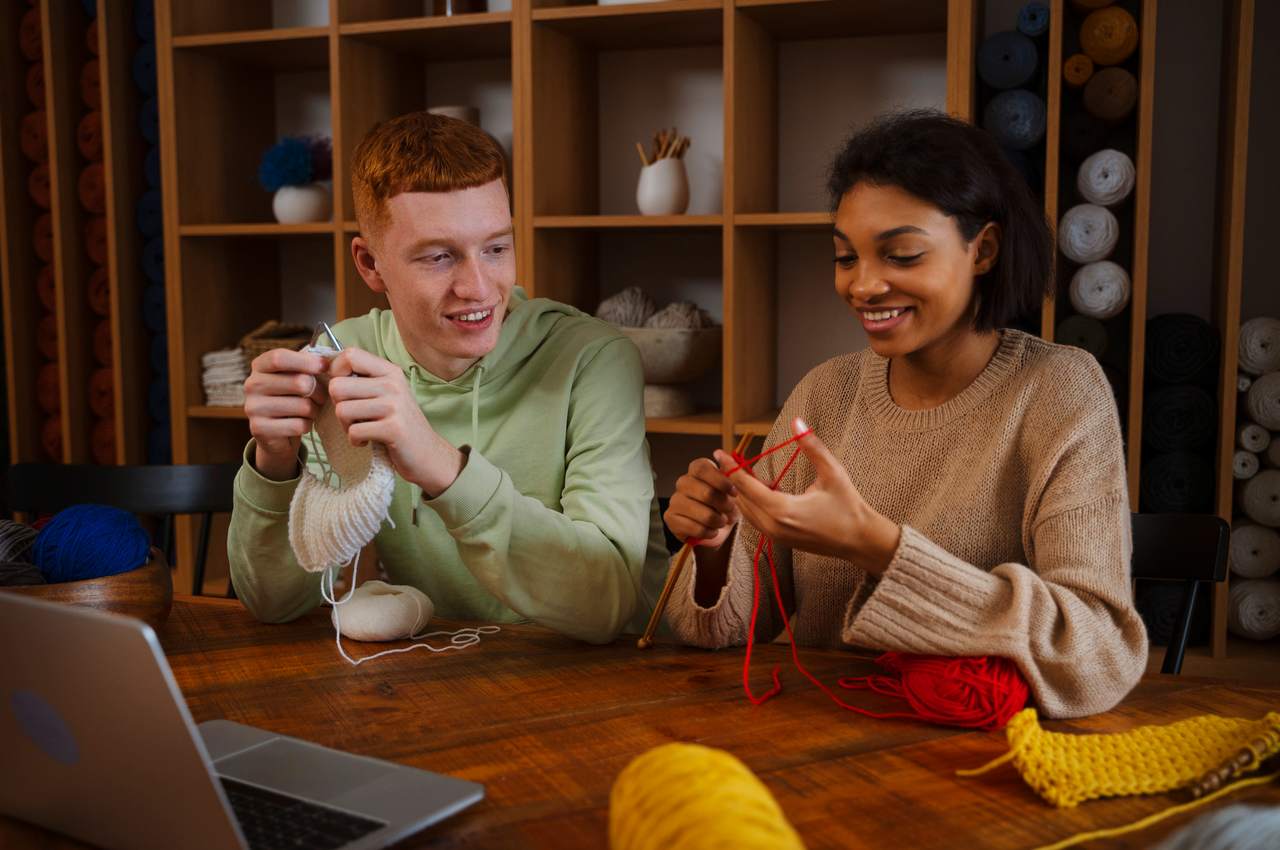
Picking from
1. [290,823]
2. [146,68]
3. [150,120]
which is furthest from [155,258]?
[290,823]

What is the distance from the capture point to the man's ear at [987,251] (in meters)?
1.26

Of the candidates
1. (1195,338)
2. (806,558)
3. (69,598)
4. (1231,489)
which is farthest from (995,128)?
(69,598)

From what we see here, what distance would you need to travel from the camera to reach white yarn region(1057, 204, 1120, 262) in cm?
234

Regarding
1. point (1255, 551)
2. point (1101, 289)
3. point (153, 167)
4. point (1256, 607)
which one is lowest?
point (1256, 607)

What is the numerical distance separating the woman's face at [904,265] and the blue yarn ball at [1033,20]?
130 cm

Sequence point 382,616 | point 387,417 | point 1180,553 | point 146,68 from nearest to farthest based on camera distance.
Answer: point 387,417 → point 382,616 → point 1180,553 → point 146,68

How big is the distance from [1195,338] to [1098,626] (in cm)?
154

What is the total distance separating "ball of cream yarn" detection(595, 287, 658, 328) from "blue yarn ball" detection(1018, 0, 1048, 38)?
98 centimetres

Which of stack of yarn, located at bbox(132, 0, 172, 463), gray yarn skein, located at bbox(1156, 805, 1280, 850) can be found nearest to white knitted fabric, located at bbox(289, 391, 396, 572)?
gray yarn skein, located at bbox(1156, 805, 1280, 850)

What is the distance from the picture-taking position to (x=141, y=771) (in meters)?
0.74

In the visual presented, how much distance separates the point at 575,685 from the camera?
116 centimetres

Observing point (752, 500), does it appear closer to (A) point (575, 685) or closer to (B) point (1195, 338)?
(A) point (575, 685)

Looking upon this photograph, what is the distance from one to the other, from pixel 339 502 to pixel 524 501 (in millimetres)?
215

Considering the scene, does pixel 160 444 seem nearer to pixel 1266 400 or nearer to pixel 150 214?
pixel 150 214
